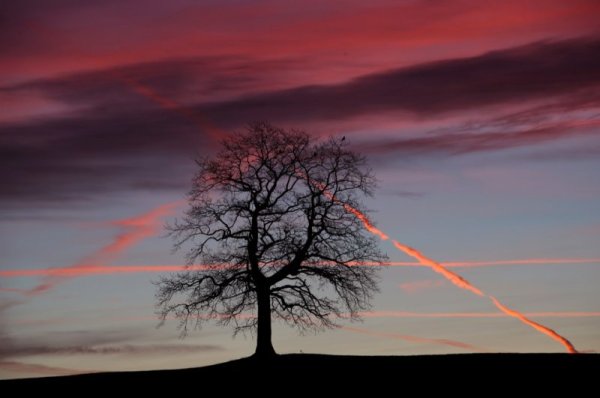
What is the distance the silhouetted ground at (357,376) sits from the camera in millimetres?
39375

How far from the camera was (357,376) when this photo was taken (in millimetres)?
42500

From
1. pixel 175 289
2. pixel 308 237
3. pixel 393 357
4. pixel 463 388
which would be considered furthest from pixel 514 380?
pixel 175 289

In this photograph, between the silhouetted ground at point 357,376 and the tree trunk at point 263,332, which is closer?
the silhouetted ground at point 357,376

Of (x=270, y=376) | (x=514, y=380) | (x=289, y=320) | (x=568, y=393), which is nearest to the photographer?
(x=568, y=393)

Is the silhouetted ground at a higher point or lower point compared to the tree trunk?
lower

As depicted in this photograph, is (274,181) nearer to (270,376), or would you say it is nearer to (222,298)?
(222,298)

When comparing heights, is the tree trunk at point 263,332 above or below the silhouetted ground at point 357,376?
above

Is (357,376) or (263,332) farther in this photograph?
(263,332)

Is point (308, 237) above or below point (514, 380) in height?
above

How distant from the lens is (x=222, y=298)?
161ft

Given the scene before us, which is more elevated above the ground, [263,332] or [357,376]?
[263,332]

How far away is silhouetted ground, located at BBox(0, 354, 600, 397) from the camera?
39375mm

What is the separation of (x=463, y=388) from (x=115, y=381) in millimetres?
16443

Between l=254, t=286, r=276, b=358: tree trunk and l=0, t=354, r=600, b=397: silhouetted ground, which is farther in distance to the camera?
l=254, t=286, r=276, b=358: tree trunk
